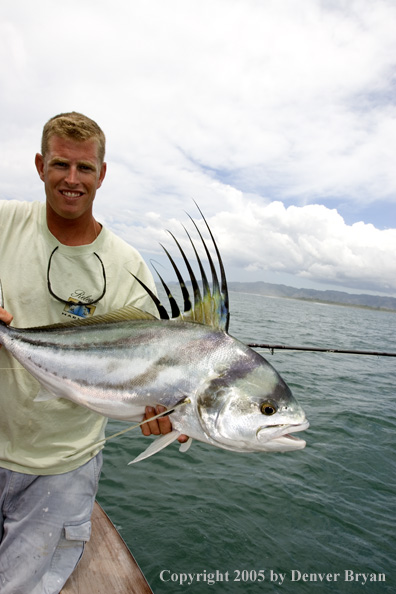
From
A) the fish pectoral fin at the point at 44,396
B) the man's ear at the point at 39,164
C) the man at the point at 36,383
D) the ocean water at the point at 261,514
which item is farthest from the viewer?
the ocean water at the point at 261,514

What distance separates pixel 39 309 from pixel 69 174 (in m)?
1.02

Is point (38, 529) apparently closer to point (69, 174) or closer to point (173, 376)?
point (173, 376)

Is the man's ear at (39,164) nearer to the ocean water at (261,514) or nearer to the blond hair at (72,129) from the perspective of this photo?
the blond hair at (72,129)

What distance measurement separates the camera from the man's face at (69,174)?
106 inches

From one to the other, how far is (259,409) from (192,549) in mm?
3927

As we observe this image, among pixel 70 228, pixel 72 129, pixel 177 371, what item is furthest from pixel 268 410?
pixel 72 129

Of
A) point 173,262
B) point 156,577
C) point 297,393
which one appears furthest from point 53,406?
point 297,393

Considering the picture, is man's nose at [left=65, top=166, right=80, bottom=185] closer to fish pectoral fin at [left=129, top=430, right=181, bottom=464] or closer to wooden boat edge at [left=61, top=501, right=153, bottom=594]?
fish pectoral fin at [left=129, top=430, right=181, bottom=464]

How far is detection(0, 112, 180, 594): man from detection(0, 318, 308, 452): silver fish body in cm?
29

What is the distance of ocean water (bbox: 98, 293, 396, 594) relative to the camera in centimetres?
485

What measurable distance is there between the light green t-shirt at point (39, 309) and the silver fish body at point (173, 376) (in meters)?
0.26

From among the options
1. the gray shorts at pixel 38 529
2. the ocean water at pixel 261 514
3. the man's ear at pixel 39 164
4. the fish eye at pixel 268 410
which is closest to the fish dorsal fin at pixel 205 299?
the fish eye at pixel 268 410

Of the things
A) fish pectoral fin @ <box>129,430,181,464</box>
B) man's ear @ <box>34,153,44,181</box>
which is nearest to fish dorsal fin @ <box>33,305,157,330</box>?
fish pectoral fin @ <box>129,430,181,464</box>

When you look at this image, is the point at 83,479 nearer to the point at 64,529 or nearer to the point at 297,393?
the point at 64,529
